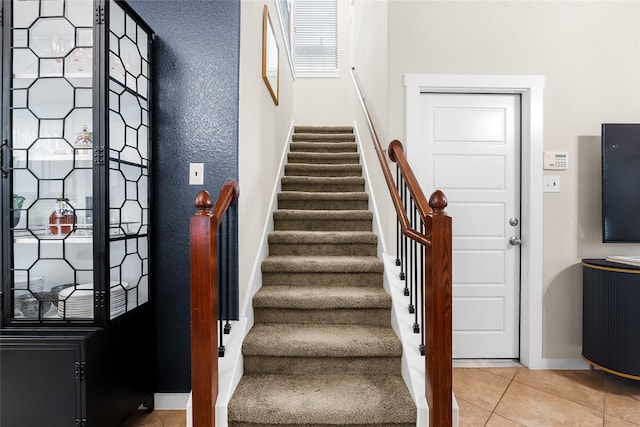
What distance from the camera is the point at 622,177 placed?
2572 mm

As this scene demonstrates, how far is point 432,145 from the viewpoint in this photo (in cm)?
281

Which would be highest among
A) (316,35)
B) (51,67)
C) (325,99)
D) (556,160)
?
(316,35)

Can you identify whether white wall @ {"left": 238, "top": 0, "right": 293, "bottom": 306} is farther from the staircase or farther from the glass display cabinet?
the glass display cabinet

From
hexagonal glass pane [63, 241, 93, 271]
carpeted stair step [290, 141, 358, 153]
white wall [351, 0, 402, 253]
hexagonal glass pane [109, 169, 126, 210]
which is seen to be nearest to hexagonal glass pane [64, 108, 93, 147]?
hexagonal glass pane [109, 169, 126, 210]

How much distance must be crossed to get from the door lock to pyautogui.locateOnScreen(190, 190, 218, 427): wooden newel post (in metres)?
2.32

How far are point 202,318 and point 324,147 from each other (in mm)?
3214

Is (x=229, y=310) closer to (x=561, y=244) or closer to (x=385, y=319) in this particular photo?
(x=385, y=319)

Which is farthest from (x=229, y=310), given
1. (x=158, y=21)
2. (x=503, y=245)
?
(x=503, y=245)

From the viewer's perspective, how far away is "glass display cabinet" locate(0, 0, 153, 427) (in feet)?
5.32

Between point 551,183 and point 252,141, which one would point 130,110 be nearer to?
point 252,141

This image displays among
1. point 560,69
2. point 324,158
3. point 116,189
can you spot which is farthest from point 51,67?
point 560,69

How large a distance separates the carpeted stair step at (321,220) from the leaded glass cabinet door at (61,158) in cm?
143

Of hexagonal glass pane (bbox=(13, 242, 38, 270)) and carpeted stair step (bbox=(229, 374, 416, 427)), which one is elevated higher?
hexagonal glass pane (bbox=(13, 242, 38, 270))

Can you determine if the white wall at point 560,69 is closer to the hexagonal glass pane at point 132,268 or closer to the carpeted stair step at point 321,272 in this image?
the carpeted stair step at point 321,272
